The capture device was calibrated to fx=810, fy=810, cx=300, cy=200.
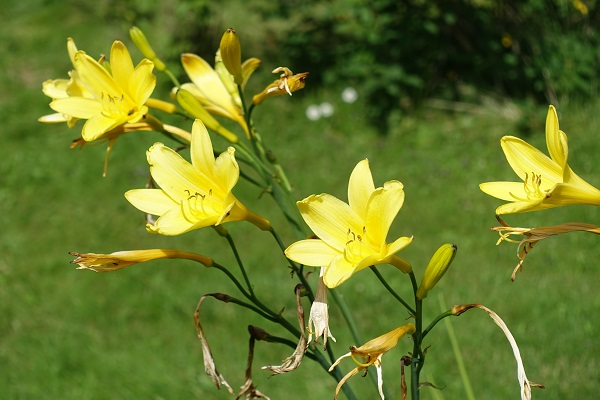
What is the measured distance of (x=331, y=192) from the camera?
164 inches

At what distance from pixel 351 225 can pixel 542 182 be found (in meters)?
0.25

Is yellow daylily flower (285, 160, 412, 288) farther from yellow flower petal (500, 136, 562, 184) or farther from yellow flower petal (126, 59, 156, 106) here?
yellow flower petal (126, 59, 156, 106)

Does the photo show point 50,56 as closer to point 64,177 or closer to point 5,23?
point 5,23

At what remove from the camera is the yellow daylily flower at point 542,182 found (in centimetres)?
93

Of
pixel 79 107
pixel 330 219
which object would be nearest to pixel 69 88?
pixel 79 107

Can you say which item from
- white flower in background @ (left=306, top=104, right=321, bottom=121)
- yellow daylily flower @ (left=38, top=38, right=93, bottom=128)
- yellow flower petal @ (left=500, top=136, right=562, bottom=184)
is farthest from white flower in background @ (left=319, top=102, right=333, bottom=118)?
yellow flower petal @ (left=500, top=136, right=562, bottom=184)

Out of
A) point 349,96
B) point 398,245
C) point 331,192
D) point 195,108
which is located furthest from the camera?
point 349,96

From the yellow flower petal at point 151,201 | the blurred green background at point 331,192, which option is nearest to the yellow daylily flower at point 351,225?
the yellow flower petal at point 151,201

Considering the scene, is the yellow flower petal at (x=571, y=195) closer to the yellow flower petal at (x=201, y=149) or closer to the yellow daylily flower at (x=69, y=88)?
the yellow flower petal at (x=201, y=149)

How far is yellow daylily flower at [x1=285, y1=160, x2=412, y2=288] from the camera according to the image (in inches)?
37.5

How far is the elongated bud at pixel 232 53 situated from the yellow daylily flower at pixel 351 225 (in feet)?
1.08

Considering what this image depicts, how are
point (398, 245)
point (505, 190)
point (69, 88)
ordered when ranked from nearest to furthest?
point (398, 245)
point (505, 190)
point (69, 88)

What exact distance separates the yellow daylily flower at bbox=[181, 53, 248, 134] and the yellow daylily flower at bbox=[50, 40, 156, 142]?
0.13 metres

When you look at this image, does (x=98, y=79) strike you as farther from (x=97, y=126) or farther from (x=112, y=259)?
(x=112, y=259)
